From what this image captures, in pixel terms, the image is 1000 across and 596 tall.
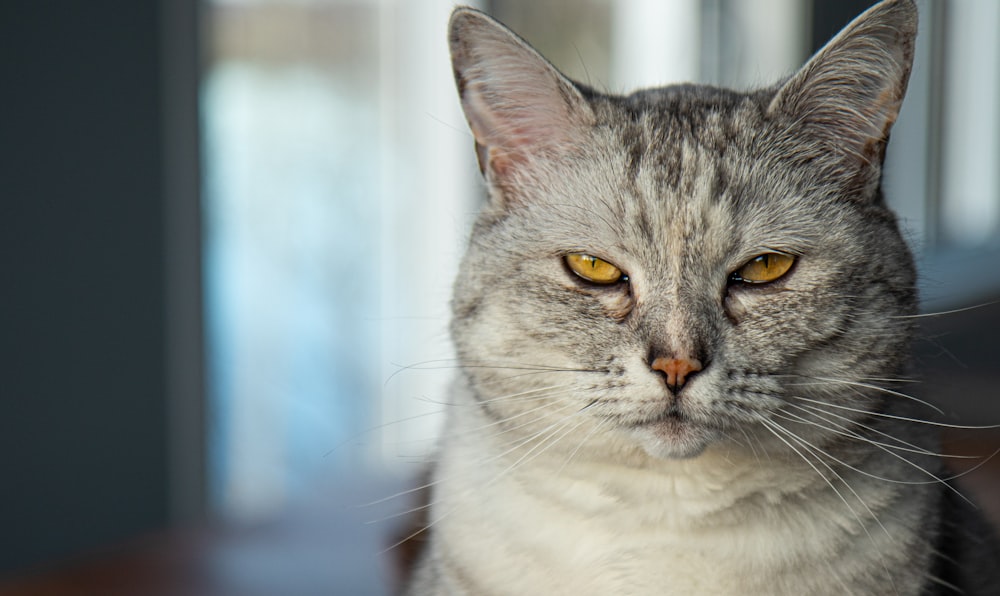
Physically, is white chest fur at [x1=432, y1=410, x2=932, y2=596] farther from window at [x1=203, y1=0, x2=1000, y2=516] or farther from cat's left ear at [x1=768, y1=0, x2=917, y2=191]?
window at [x1=203, y1=0, x2=1000, y2=516]

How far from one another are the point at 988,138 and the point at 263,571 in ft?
17.9

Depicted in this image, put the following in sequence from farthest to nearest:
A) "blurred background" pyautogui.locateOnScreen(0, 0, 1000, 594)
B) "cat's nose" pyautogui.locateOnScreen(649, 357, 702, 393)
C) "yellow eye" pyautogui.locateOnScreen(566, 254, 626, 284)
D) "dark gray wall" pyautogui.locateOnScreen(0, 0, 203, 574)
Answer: "dark gray wall" pyautogui.locateOnScreen(0, 0, 203, 574), "blurred background" pyautogui.locateOnScreen(0, 0, 1000, 594), "yellow eye" pyautogui.locateOnScreen(566, 254, 626, 284), "cat's nose" pyautogui.locateOnScreen(649, 357, 702, 393)

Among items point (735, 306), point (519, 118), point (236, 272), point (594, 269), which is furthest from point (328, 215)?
point (735, 306)

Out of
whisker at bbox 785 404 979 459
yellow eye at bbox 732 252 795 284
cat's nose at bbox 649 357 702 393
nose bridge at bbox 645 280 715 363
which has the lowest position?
whisker at bbox 785 404 979 459

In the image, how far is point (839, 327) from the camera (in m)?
1.04

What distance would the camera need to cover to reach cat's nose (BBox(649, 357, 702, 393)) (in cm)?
97

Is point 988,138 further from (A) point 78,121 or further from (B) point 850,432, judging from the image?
(B) point 850,432

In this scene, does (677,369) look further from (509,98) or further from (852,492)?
(509,98)

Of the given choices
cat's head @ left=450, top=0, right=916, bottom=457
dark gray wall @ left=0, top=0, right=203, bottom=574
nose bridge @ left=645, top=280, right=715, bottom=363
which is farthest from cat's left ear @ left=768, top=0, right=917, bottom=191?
dark gray wall @ left=0, top=0, right=203, bottom=574

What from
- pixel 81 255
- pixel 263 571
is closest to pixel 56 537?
pixel 81 255

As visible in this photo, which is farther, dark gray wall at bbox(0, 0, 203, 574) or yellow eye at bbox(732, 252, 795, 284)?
dark gray wall at bbox(0, 0, 203, 574)

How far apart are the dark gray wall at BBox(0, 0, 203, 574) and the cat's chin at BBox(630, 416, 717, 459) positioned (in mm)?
2013

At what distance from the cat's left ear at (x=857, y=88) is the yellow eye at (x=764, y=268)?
140 millimetres

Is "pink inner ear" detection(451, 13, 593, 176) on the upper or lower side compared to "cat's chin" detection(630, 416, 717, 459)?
upper
